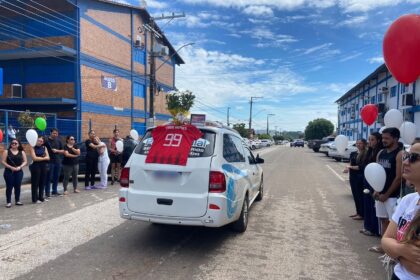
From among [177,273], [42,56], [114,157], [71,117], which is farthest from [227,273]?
[42,56]

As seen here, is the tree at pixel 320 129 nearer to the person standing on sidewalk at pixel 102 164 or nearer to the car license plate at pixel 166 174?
the person standing on sidewalk at pixel 102 164

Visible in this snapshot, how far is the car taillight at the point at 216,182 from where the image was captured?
197 inches

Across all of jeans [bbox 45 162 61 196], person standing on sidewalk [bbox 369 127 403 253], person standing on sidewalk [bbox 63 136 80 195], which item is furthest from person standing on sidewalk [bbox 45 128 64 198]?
person standing on sidewalk [bbox 369 127 403 253]

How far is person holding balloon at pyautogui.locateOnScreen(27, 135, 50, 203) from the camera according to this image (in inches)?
Result: 337

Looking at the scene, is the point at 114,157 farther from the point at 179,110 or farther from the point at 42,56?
the point at 42,56

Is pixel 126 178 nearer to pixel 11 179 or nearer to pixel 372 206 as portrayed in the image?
pixel 372 206

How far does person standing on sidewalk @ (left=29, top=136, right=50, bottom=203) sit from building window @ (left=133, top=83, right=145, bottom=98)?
23695 millimetres

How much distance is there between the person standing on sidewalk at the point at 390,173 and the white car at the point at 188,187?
215cm

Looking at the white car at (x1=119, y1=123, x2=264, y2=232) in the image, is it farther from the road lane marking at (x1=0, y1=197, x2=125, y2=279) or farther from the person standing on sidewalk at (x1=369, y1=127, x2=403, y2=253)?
the person standing on sidewalk at (x1=369, y1=127, x2=403, y2=253)

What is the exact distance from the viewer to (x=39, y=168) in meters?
8.62

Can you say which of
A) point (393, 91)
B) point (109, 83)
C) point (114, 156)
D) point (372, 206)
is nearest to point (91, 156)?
point (114, 156)

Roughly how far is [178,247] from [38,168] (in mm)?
4951

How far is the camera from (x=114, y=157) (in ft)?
39.6

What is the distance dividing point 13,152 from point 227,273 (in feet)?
20.1
